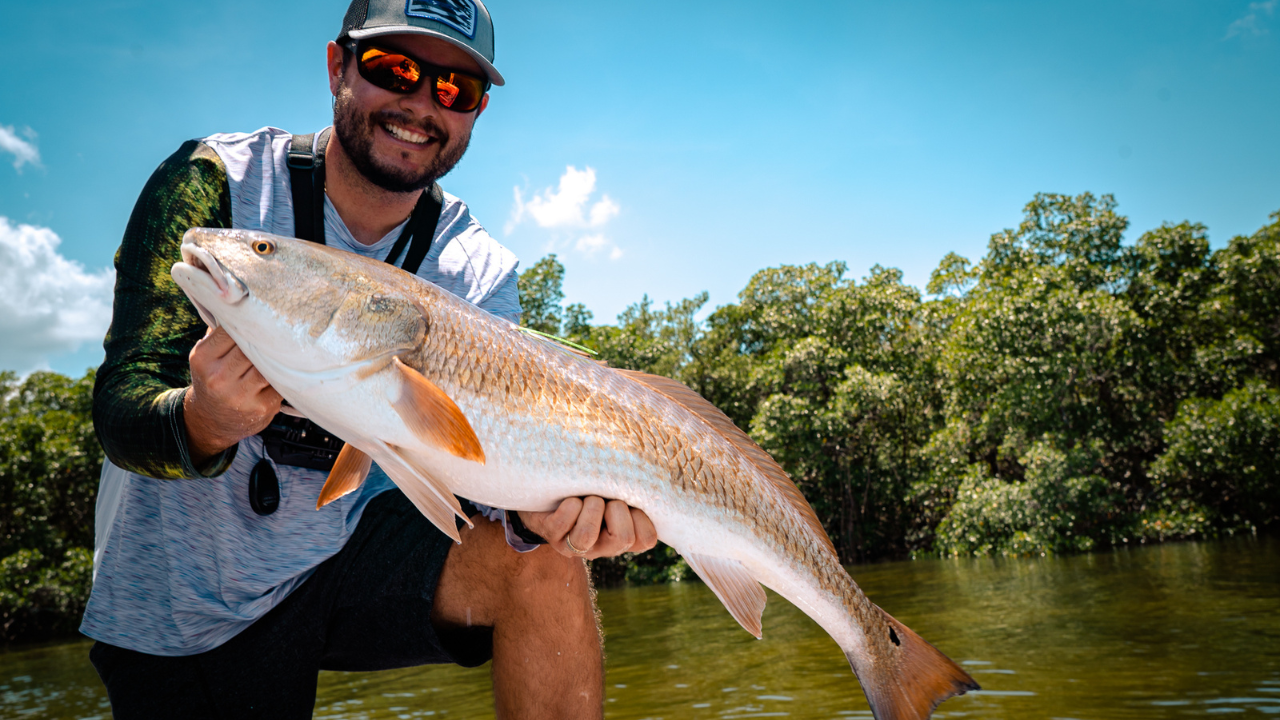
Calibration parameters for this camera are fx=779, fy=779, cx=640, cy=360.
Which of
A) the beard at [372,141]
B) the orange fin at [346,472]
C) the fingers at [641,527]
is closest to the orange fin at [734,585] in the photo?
the fingers at [641,527]

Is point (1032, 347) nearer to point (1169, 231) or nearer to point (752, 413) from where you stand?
point (1169, 231)

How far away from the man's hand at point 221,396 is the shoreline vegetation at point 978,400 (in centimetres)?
1838

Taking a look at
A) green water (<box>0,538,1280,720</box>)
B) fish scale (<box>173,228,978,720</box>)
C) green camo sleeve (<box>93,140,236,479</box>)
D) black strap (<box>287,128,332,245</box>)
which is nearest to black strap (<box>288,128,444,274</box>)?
black strap (<box>287,128,332,245</box>)

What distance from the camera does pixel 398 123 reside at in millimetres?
2680

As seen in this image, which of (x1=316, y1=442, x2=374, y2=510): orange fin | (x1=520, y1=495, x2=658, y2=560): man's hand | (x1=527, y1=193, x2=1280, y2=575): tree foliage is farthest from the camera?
(x1=527, y1=193, x2=1280, y2=575): tree foliage

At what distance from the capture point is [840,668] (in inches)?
246

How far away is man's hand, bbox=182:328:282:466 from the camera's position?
1818 mm

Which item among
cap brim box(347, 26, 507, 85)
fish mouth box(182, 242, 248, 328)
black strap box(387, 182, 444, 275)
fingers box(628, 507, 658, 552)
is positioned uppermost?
cap brim box(347, 26, 507, 85)

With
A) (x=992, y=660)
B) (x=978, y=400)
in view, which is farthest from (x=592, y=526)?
(x=978, y=400)

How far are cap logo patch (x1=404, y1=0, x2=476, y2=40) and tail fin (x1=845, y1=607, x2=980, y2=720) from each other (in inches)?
96.0

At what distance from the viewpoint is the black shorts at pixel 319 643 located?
2.47 meters

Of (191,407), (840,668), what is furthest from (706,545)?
(840,668)

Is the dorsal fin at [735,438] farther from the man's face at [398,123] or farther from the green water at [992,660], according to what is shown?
the green water at [992,660]

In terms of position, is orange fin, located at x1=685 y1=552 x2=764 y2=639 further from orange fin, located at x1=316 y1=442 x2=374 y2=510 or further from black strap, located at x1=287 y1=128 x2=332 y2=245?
black strap, located at x1=287 y1=128 x2=332 y2=245
